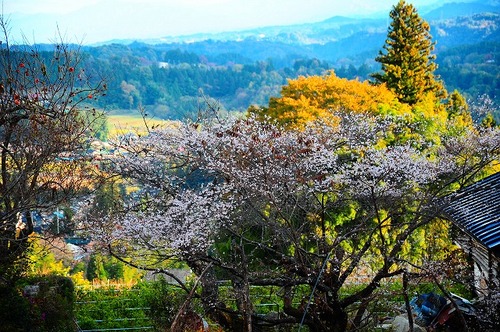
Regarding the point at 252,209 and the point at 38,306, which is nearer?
the point at 38,306

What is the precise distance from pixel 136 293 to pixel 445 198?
6035mm

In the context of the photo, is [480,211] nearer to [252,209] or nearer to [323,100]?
[252,209]

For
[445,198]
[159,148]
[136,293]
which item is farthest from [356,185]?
[136,293]

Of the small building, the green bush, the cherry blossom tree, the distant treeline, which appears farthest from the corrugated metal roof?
the distant treeline

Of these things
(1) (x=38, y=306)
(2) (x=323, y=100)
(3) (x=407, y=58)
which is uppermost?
(3) (x=407, y=58)

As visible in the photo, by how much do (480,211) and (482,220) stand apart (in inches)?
12.7

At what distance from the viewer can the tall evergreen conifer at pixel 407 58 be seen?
85.0 ft

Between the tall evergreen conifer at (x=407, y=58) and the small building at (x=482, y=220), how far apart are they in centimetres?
1769

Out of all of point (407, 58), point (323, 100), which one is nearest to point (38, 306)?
point (323, 100)

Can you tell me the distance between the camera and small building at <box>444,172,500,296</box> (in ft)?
22.3

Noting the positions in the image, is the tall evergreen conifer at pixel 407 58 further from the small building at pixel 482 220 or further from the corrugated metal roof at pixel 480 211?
the corrugated metal roof at pixel 480 211

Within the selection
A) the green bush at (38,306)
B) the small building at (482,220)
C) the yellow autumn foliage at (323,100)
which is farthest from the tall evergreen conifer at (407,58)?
the green bush at (38,306)

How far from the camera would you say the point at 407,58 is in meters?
26.3

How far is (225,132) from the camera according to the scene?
10109 mm
